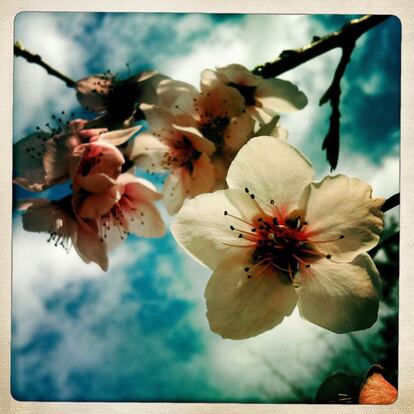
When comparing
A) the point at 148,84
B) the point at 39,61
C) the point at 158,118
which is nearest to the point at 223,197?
the point at 158,118

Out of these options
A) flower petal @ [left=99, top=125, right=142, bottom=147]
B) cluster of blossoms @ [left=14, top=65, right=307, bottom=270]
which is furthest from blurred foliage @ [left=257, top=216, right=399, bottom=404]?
flower petal @ [left=99, top=125, right=142, bottom=147]

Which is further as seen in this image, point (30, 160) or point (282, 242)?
point (30, 160)

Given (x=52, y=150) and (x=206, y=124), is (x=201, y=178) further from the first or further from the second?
(x=52, y=150)

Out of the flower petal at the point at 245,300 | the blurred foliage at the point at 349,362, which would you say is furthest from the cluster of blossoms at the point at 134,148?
the blurred foliage at the point at 349,362

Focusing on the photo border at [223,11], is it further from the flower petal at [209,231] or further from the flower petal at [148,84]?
the flower petal at [209,231]

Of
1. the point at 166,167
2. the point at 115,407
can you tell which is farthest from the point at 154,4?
the point at 115,407
